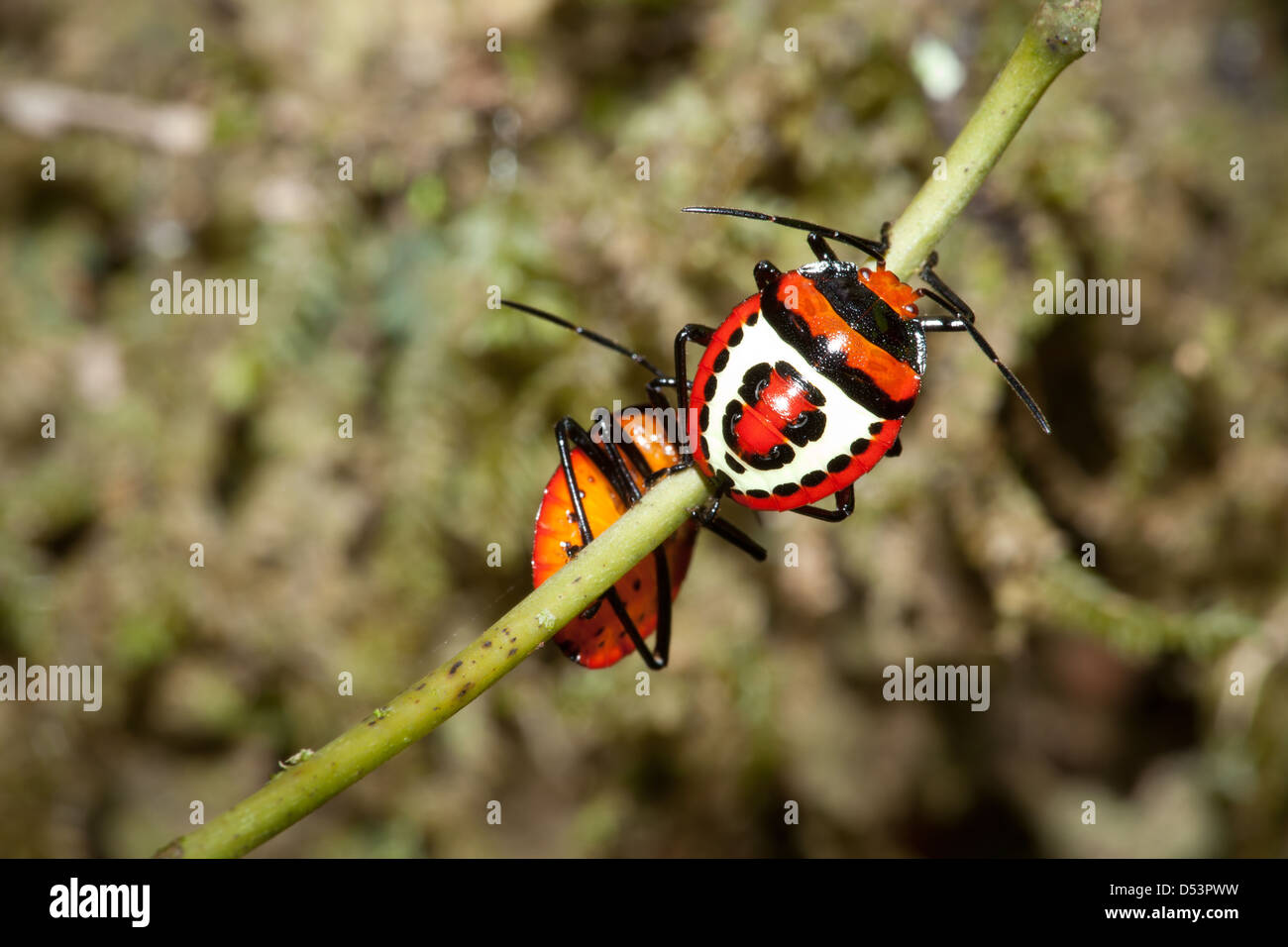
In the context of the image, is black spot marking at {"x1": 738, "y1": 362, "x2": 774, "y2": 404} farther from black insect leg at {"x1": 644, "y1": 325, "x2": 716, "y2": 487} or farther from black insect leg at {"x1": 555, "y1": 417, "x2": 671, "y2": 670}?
black insect leg at {"x1": 555, "y1": 417, "x2": 671, "y2": 670}

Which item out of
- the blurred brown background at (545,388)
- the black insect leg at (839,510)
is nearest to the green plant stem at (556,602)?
the black insect leg at (839,510)

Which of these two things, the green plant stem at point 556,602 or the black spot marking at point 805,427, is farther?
the black spot marking at point 805,427

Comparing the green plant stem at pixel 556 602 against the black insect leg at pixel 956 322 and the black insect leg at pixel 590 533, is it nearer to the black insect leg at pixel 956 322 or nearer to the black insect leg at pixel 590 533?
the black insect leg at pixel 956 322

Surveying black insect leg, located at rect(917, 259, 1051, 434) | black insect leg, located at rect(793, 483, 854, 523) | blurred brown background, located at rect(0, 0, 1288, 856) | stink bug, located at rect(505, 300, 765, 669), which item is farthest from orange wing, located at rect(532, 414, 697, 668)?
blurred brown background, located at rect(0, 0, 1288, 856)

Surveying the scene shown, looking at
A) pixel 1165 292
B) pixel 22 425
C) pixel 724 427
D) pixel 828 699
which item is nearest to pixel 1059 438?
pixel 1165 292

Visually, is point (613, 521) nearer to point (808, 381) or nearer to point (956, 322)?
point (808, 381)

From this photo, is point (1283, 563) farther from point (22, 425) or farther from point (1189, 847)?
point (22, 425)
